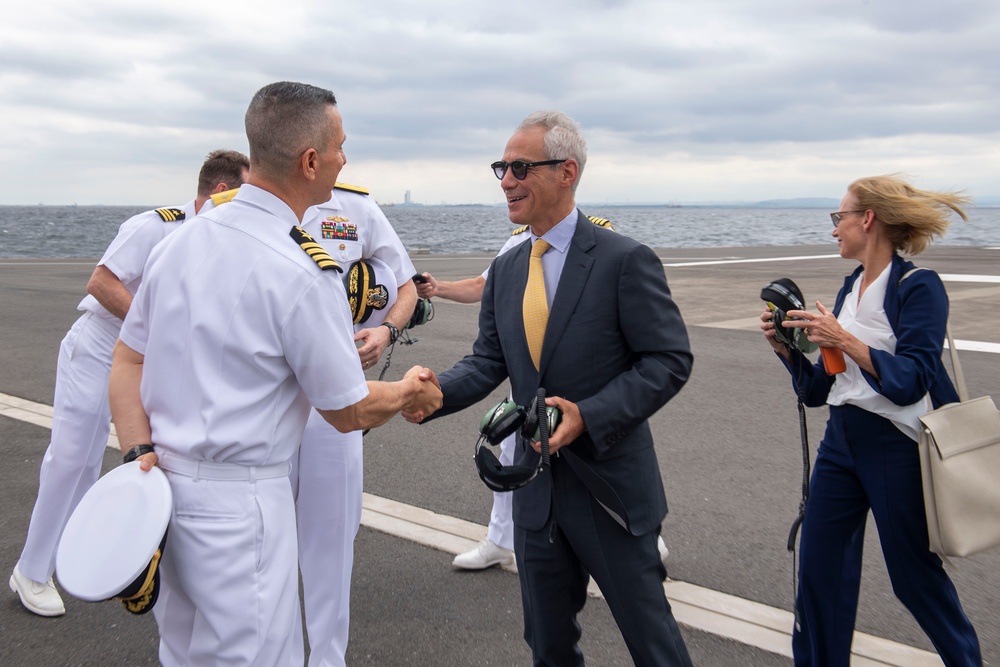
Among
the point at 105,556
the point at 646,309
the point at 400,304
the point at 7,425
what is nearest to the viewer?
the point at 105,556

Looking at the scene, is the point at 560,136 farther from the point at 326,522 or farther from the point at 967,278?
the point at 967,278

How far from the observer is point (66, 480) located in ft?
12.9

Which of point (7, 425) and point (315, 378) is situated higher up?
point (315, 378)

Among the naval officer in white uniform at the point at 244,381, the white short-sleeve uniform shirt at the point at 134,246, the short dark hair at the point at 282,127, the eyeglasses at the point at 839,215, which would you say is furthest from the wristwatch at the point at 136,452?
the eyeglasses at the point at 839,215

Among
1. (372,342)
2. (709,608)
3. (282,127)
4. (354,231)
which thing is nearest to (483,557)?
(709,608)

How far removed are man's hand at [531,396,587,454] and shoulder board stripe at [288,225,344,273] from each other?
744mm

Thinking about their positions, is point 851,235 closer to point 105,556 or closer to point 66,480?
point 105,556

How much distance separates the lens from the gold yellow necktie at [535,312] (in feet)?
9.07

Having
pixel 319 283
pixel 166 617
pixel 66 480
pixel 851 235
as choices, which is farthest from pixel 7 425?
pixel 851 235

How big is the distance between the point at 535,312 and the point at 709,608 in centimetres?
188

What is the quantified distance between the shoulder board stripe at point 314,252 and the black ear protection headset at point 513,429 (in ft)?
2.19

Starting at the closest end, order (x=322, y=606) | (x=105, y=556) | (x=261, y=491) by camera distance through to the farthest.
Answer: (x=105, y=556), (x=261, y=491), (x=322, y=606)

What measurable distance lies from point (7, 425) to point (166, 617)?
220 inches

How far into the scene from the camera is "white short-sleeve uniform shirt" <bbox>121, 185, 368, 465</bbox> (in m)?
2.15
